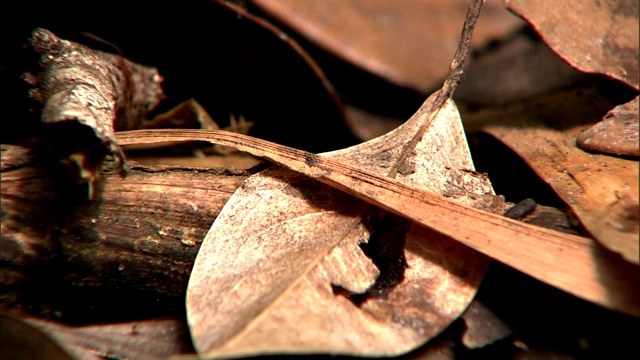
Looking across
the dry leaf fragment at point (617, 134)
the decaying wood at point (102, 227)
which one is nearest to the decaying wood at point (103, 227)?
the decaying wood at point (102, 227)

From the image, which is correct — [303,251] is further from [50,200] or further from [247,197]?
[50,200]

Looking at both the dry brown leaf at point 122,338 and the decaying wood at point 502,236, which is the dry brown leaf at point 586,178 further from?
the dry brown leaf at point 122,338

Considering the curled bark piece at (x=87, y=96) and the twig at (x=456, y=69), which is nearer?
the curled bark piece at (x=87, y=96)

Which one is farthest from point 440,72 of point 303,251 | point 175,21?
point 303,251

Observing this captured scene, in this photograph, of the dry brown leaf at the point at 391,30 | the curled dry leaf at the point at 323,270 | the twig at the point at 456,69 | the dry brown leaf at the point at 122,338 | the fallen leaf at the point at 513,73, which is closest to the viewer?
the curled dry leaf at the point at 323,270

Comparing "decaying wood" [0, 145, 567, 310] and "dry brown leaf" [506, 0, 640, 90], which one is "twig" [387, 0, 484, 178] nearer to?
"dry brown leaf" [506, 0, 640, 90]

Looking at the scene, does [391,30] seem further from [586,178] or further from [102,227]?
[102,227]
